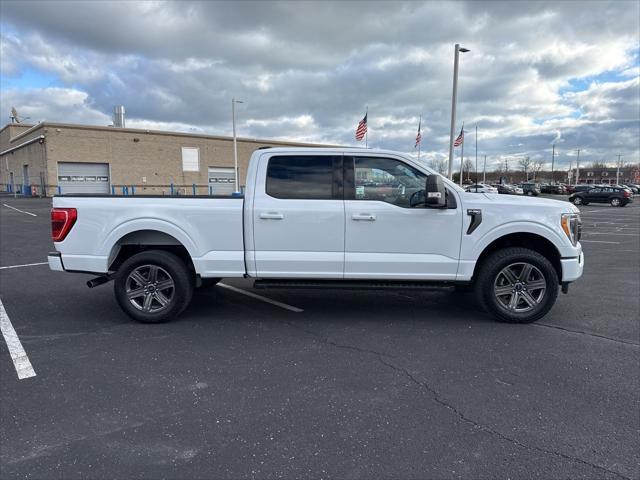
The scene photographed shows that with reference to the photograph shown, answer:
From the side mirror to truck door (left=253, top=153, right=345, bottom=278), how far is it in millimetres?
962

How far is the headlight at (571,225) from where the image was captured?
505 centimetres

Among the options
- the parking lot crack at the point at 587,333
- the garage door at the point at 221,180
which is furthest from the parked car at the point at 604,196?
the parking lot crack at the point at 587,333

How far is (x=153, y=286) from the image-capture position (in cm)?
519

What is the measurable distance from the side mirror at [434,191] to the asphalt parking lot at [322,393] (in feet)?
4.82

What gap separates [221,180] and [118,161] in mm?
11571

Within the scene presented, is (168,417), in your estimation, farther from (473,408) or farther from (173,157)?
(173,157)

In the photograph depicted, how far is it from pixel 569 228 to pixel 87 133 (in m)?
43.6

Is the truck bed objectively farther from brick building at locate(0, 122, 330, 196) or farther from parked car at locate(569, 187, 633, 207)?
parked car at locate(569, 187, 633, 207)

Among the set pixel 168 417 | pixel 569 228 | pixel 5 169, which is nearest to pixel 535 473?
pixel 168 417

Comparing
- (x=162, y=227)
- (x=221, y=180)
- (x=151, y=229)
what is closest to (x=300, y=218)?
(x=162, y=227)

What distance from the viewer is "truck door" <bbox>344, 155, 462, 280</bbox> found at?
4.97 m

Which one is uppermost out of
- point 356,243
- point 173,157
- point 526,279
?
point 173,157

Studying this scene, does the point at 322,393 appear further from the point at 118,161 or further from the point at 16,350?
the point at 118,161

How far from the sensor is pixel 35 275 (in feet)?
25.6
